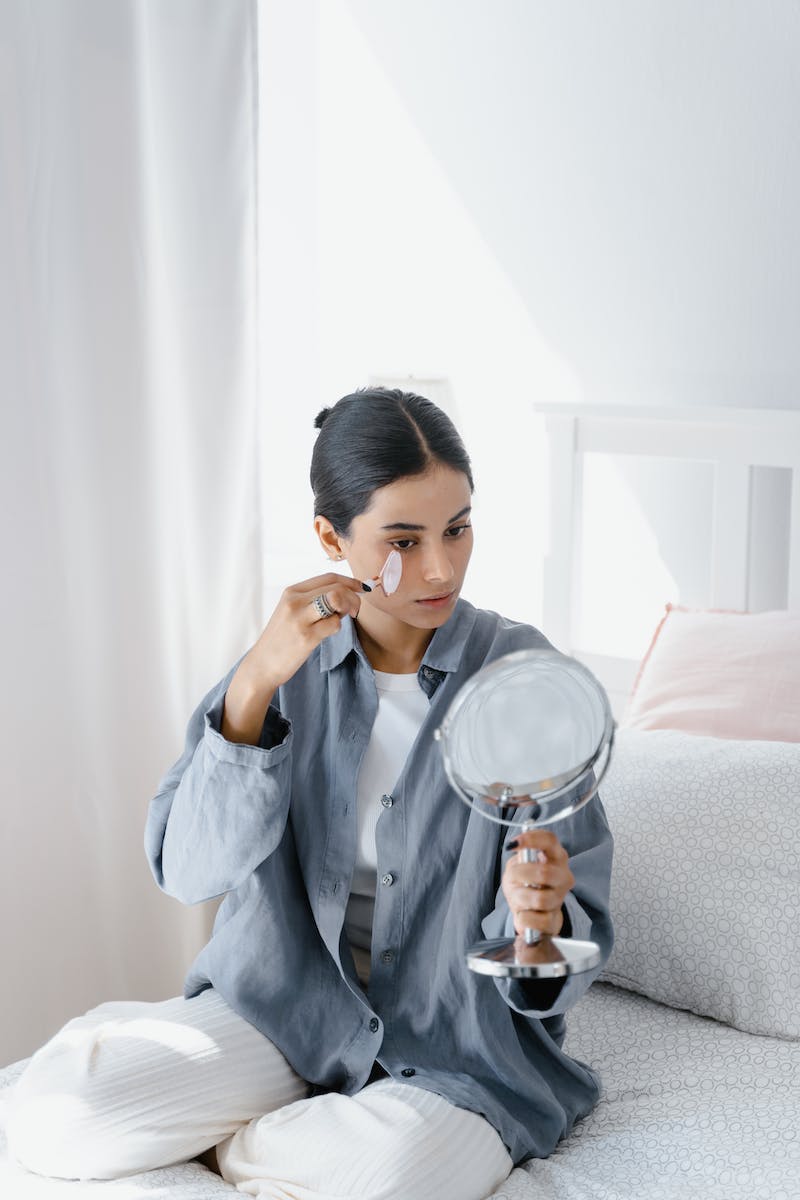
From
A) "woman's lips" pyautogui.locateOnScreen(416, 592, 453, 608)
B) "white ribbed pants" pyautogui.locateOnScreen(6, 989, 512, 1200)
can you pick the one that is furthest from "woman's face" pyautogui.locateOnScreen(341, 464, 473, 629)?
"white ribbed pants" pyautogui.locateOnScreen(6, 989, 512, 1200)

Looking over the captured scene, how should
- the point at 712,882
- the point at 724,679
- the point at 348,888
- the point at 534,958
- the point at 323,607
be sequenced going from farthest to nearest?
the point at 724,679
the point at 712,882
the point at 348,888
the point at 323,607
the point at 534,958

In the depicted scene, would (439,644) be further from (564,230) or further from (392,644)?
(564,230)

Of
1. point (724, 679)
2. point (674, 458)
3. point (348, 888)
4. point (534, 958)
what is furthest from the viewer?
point (674, 458)

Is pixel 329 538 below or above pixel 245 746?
above

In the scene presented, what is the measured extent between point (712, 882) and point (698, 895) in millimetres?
23

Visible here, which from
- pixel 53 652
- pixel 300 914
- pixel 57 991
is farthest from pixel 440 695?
pixel 57 991

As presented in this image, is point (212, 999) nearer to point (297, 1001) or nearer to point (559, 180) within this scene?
point (297, 1001)

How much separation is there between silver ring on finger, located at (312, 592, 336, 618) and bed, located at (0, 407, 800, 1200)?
1.86 ft

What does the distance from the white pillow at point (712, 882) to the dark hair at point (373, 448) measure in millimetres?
551

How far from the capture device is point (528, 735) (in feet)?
3.70

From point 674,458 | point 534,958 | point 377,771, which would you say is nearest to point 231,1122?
point 377,771

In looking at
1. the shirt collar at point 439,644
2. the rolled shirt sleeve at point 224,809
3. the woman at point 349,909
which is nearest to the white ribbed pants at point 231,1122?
the woman at point 349,909

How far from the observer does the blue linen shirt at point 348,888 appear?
4.63 ft

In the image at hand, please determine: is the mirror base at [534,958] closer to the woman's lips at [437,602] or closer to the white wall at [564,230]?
the woman's lips at [437,602]
